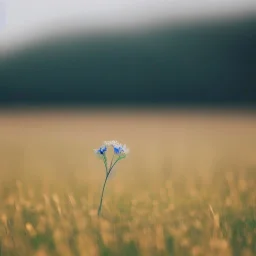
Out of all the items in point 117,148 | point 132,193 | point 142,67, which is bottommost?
point 132,193

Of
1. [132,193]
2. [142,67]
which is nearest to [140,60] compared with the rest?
[142,67]

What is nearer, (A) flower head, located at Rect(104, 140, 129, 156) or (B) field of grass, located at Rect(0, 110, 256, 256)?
(B) field of grass, located at Rect(0, 110, 256, 256)

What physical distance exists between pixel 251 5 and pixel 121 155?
136 centimetres

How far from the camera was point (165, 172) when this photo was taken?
1936 millimetres

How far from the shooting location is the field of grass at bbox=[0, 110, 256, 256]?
1.29 meters

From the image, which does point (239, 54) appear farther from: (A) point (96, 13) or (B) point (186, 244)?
(B) point (186, 244)

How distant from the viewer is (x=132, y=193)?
1675 mm

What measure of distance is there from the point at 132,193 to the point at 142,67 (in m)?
→ 1.57

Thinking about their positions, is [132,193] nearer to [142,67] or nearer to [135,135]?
[135,135]

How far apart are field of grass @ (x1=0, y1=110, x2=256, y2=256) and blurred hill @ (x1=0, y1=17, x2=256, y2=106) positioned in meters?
0.33

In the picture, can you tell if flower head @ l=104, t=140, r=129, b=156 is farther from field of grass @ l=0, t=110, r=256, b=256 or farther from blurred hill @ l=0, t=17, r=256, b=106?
blurred hill @ l=0, t=17, r=256, b=106

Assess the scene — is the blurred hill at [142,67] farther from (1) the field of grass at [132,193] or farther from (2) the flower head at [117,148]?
(2) the flower head at [117,148]

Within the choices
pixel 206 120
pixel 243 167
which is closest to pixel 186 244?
pixel 243 167

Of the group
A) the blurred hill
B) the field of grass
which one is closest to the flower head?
the field of grass
